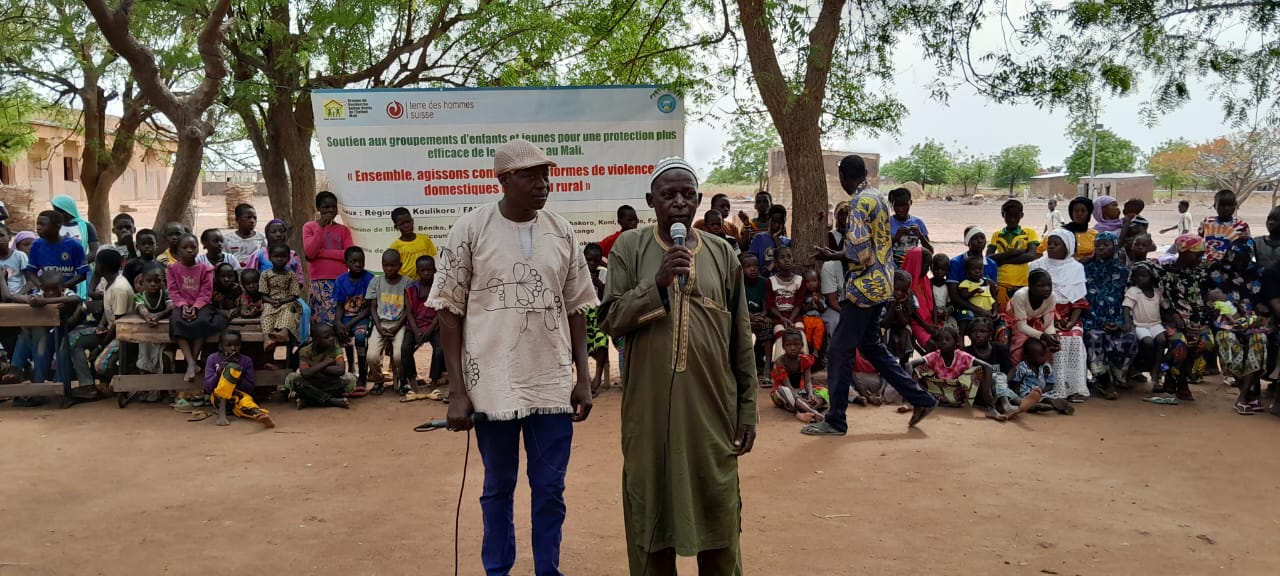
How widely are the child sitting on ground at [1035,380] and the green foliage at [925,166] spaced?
47.9 meters

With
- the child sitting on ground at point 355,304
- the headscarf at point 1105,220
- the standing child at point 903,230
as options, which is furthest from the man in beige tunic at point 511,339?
the headscarf at point 1105,220

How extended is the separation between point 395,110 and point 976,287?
5375mm

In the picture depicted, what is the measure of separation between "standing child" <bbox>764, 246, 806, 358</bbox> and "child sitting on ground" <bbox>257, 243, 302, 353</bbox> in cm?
398

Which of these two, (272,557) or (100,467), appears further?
(100,467)

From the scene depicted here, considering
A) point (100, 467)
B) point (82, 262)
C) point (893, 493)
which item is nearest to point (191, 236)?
point (82, 262)

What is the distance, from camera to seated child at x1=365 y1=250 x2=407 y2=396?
24.9 ft

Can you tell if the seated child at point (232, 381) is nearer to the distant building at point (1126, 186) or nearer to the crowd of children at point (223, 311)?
the crowd of children at point (223, 311)

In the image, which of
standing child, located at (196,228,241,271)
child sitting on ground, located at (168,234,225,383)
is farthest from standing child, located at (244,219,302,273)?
child sitting on ground, located at (168,234,225,383)

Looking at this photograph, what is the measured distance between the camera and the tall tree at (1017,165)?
57.2m

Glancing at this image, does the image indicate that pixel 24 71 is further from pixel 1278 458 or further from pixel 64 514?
pixel 1278 458

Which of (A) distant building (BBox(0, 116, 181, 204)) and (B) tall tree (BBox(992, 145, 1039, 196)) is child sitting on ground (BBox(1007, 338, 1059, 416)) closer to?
(A) distant building (BBox(0, 116, 181, 204))

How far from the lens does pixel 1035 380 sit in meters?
7.08

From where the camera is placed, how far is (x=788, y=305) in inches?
Answer: 303

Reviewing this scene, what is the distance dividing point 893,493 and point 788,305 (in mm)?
2900
